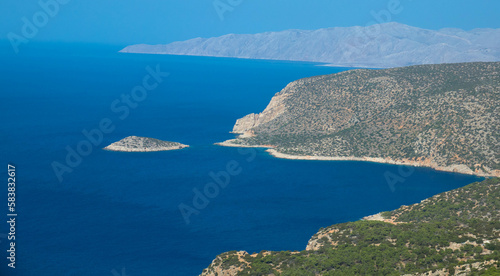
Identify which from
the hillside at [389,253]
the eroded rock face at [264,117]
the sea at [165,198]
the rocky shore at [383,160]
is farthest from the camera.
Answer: the eroded rock face at [264,117]

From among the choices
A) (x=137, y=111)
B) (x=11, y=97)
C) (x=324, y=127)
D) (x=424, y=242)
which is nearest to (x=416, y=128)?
(x=324, y=127)

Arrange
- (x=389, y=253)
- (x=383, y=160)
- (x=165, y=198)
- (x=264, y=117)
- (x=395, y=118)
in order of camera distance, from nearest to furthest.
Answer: (x=389, y=253), (x=165, y=198), (x=383, y=160), (x=395, y=118), (x=264, y=117)

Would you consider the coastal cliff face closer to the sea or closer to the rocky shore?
the rocky shore

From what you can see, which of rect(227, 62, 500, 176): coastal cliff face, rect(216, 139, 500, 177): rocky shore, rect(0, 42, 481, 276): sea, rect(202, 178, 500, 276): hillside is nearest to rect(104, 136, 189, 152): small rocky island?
rect(0, 42, 481, 276): sea

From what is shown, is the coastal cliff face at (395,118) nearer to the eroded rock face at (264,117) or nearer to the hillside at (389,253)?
the eroded rock face at (264,117)

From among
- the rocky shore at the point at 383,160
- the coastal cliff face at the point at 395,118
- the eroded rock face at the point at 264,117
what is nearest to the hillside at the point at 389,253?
the rocky shore at the point at 383,160

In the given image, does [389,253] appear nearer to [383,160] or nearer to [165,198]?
[165,198]

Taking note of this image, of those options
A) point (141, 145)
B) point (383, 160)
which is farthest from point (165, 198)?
point (383, 160)
